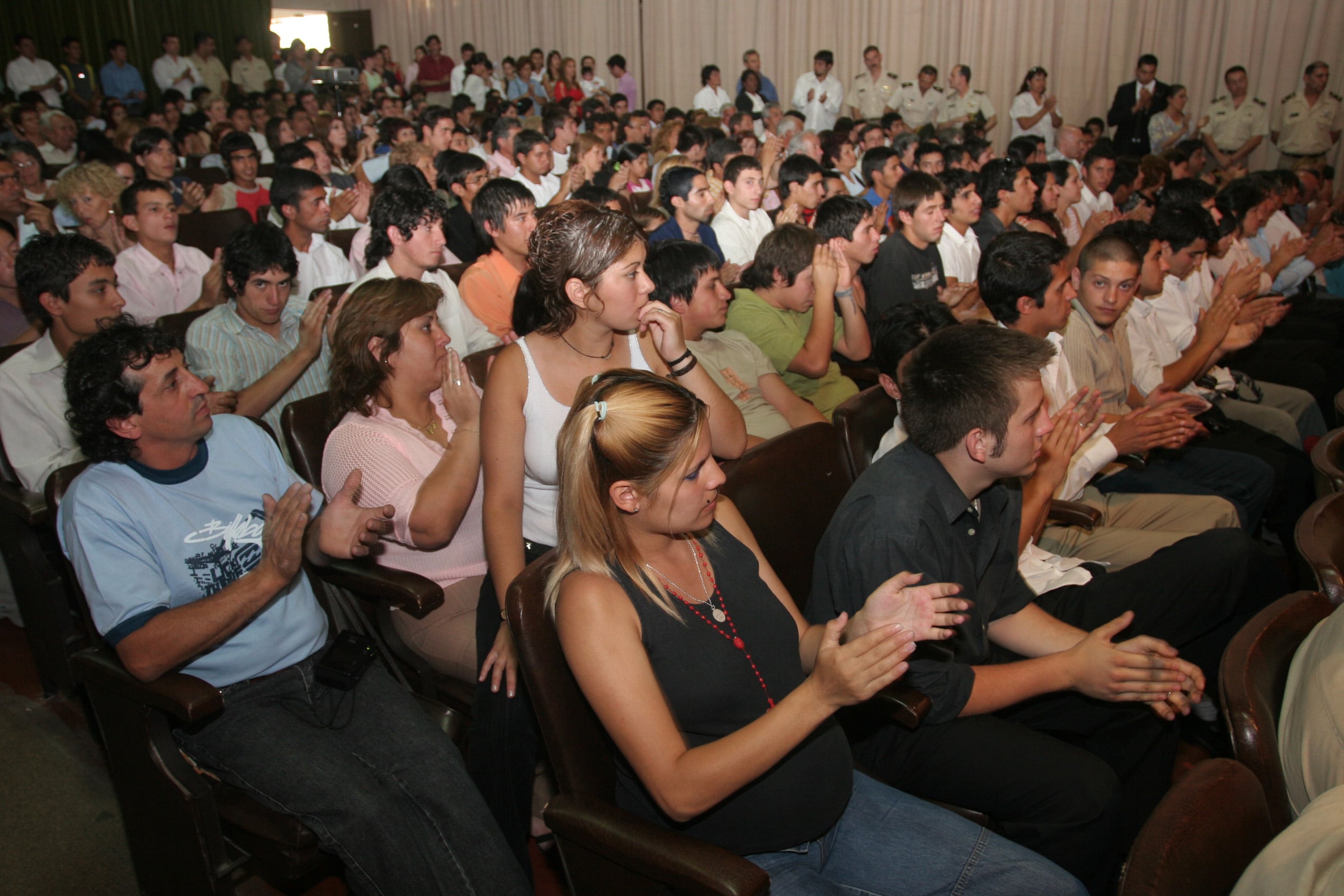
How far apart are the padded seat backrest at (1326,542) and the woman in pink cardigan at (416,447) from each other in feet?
5.28

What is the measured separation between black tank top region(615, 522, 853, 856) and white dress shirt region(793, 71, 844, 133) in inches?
432

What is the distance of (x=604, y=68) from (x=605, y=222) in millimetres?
14095

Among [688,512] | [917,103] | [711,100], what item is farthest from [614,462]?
[711,100]

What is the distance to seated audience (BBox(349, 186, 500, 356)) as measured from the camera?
10.1 feet

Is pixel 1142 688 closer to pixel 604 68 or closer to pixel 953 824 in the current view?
pixel 953 824

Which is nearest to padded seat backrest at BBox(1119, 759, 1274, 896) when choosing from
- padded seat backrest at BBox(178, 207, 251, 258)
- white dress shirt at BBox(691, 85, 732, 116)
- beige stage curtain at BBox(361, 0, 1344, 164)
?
padded seat backrest at BBox(178, 207, 251, 258)

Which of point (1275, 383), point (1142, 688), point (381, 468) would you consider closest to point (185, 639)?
point (381, 468)

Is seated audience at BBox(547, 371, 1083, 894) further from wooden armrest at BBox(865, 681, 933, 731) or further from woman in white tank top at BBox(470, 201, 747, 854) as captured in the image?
woman in white tank top at BBox(470, 201, 747, 854)

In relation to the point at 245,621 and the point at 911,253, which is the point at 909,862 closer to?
the point at 245,621

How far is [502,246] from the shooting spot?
11.4 ft

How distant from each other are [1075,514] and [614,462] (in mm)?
1479

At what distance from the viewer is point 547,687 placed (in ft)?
4.16

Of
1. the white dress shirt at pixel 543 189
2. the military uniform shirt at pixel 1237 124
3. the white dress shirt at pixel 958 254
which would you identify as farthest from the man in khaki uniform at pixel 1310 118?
the white dress shirt at pixel 543 189

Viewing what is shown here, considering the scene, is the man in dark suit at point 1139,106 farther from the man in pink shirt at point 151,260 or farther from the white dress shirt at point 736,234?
the man in pink shirt at point 151,260
